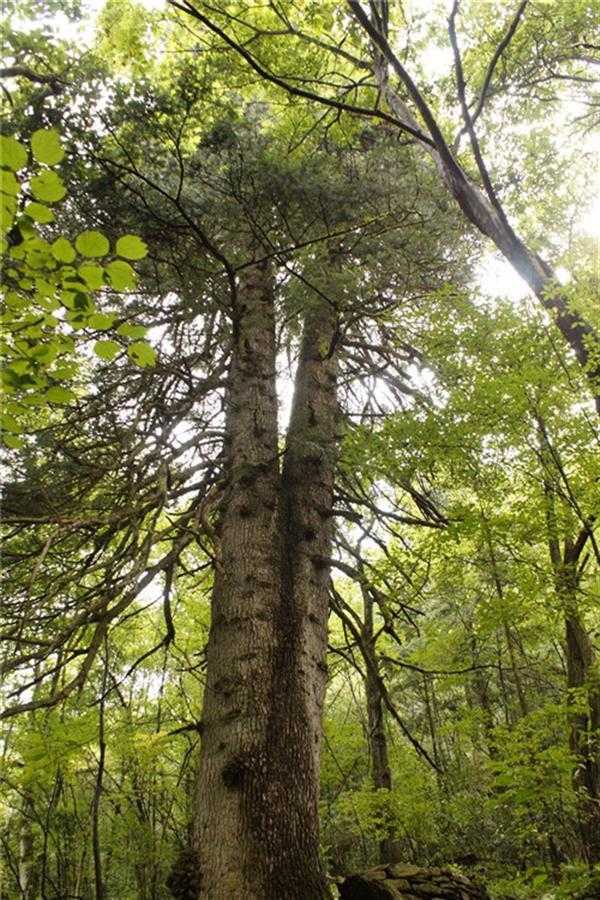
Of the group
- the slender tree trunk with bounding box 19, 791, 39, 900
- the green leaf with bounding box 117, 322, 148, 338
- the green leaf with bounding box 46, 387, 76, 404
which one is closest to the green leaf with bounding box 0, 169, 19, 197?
the green leaf with bounding box 117, 322, 148, 338

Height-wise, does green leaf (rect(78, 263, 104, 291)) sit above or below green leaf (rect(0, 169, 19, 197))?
below

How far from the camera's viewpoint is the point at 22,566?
12.7 ft

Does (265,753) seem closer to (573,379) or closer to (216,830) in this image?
(216,830)

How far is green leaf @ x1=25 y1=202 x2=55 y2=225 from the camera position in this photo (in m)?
1.43

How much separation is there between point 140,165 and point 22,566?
3.28 m

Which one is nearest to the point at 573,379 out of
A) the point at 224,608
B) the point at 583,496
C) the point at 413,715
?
the point at 583,496

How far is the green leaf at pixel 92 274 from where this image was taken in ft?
4.78

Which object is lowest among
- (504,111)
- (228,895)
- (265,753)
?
(228,895)

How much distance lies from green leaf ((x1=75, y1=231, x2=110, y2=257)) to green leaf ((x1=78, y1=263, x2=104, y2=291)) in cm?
4

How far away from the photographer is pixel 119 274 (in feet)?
4.87

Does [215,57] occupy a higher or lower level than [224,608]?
higher

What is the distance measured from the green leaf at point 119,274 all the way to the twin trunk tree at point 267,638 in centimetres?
214

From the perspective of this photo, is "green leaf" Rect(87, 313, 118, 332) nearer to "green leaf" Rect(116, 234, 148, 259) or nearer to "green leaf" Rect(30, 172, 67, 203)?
"green leaf" Rect(116, 234, 148, 259)

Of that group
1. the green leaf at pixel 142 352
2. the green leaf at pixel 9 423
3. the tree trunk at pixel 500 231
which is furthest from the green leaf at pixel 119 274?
the tree trunk at pixel 500 231
